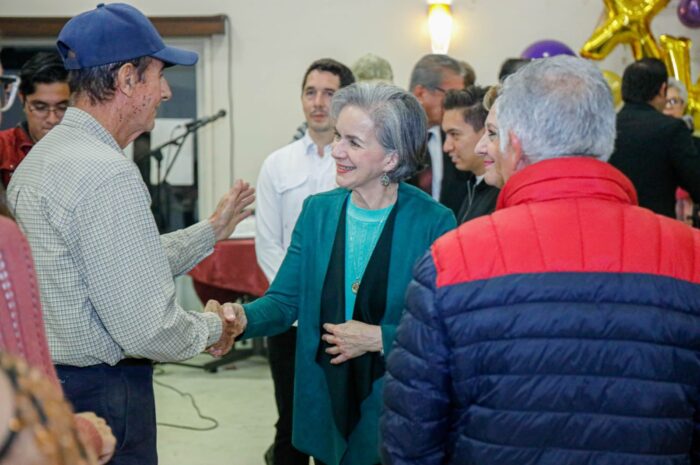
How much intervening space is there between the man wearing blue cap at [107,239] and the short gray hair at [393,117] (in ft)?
1.65

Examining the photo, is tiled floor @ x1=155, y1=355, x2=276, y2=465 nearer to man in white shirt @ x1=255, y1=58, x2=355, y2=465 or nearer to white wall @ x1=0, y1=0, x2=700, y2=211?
man in white shirt @ x1=255, y1=58, x2=355, y2=465

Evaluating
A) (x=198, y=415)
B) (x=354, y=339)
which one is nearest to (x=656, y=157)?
(x=354, y=339)

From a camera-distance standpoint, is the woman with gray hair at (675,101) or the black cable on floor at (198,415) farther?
the woman with gray hair at (675,101)

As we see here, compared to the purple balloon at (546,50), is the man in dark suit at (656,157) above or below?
below

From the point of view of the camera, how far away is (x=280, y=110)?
8.10 meters

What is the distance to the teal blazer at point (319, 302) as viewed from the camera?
8.55 ft

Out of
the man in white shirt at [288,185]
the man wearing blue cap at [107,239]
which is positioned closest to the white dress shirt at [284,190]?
the man in white shirt at [288,185]

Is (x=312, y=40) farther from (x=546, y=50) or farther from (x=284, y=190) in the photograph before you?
(x=284, y=190)

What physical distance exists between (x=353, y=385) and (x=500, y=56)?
5.75 m

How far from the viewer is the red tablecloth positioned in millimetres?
6348

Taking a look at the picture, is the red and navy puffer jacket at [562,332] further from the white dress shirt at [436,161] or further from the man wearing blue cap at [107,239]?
the white dress shirt at [436,161]

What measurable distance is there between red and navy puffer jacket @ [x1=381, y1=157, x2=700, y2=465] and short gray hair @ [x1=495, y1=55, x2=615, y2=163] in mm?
46

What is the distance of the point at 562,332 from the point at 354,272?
974 millimetres

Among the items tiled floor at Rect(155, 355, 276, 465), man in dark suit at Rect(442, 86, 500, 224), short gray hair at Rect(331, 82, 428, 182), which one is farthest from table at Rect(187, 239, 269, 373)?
short gray hair at Rect(331, 82, 428, 182)
